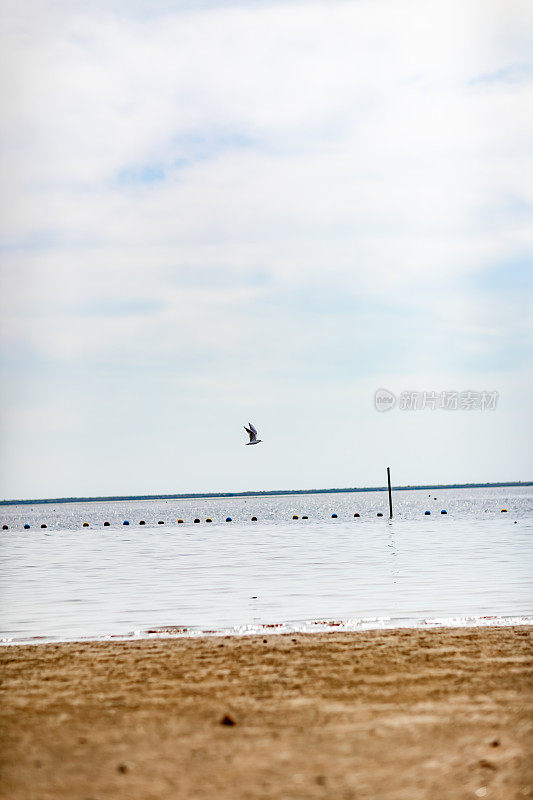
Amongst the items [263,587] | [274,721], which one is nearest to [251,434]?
[263,587]

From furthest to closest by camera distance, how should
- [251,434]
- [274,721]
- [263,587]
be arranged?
[251,434], [263,587], [274,721]

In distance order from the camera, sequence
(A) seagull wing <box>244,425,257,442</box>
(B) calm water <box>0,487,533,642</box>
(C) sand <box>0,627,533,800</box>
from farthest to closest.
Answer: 1. (A) seagull wing <box>244,425,257,442</box>
2. (B) calm water <box>0,487,533,642</box>
3. (C) sand <box>0,627,533,800</box>

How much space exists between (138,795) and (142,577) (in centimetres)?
2226

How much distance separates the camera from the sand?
21.1 feet

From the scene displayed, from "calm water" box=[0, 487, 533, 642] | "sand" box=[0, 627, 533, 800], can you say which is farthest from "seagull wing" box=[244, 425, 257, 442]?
"sand" box=[0, 627, 533, 800]

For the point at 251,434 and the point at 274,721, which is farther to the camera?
the point at 251,434

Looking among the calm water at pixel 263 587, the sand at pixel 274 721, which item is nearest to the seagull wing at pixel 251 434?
the calm water at pixel 263 587

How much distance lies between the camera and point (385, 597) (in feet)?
67.4

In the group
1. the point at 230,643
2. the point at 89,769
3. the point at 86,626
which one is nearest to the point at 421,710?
the point at 89,769

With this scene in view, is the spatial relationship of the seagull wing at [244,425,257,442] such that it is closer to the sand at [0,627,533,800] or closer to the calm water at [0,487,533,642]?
the calm water at [0,487,533,642]

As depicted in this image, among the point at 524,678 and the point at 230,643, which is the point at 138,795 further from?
the point at 230,643

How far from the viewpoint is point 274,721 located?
837 centimetres

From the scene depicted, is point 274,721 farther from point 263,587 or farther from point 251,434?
point 251,434

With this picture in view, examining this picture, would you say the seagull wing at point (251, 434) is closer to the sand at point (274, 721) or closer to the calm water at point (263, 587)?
the calm water at point (263, 587)
